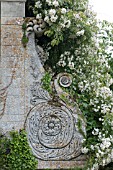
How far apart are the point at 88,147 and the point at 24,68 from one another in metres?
1.60

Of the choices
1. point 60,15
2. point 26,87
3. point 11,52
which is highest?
point 60,15

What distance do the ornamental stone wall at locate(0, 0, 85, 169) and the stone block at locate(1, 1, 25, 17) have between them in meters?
0.01

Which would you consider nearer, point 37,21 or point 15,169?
point 15,169

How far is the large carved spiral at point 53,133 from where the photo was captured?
856 cm

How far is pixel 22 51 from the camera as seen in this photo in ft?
29.0

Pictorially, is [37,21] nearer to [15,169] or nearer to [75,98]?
[75,98]

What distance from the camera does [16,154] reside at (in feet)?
27.5

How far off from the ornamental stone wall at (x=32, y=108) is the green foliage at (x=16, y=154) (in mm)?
139

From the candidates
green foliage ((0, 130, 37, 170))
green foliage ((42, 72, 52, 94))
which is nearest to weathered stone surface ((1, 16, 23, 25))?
green foliage ((42, 72, 52, 94))

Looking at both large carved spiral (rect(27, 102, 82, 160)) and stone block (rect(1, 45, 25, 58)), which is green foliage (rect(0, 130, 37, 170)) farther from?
stone block (rect(1, 45, 25, 58))

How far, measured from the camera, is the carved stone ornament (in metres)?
8.57

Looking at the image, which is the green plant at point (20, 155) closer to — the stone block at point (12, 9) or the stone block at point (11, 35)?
the stone block at point (11, 35)

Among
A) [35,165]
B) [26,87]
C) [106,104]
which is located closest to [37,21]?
[26,87]

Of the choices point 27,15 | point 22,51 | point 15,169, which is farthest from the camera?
point 27,15
